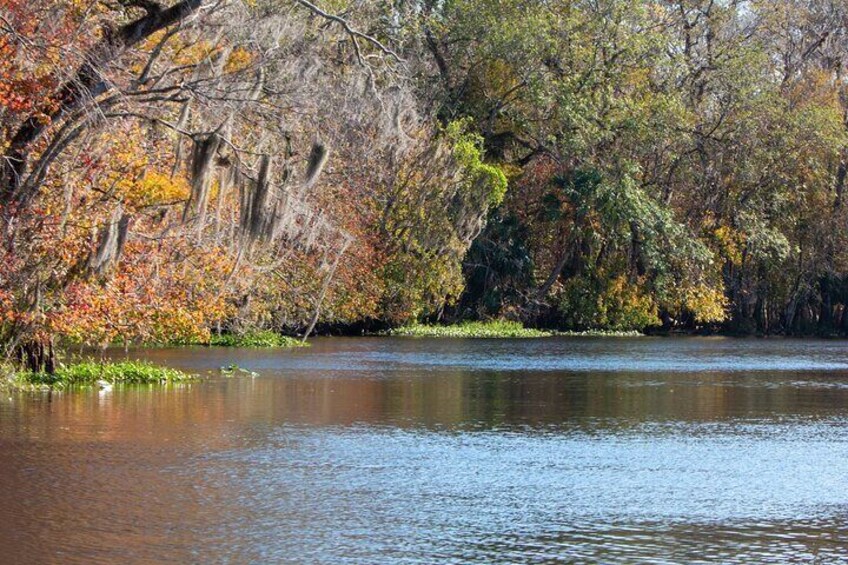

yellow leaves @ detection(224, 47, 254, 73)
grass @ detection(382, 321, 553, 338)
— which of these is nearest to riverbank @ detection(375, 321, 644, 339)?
grass @ detection(382, 321, 553, 338)

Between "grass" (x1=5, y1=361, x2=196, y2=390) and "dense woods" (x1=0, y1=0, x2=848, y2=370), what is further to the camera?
"dense woods" (x1=0, y1=0, x2=848, y2=370)

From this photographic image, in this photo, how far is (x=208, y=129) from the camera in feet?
78.8

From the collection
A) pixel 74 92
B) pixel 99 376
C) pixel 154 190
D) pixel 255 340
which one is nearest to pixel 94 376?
pixel 99 376

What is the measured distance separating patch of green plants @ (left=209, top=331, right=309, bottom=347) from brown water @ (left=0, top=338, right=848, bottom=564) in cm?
1276

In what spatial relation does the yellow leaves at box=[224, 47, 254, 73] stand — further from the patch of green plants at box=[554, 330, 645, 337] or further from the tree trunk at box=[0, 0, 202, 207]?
the patch of green plants at box=[554, 330, 645, 337]

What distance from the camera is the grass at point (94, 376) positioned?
23.8m

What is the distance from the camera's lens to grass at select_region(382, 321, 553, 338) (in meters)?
50.3

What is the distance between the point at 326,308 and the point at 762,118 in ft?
68.8

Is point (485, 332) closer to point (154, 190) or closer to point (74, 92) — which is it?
point (154, 190)

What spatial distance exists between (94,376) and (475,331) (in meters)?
27.8

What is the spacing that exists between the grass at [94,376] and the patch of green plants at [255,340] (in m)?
13.8

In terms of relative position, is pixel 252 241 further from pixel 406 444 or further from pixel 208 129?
pixel 406 444

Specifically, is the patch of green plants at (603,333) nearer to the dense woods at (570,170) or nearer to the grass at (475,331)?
the dense woods at (570,170)

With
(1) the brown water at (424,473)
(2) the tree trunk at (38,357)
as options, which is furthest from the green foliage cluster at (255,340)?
(2) the tree trunk at (38,357)
